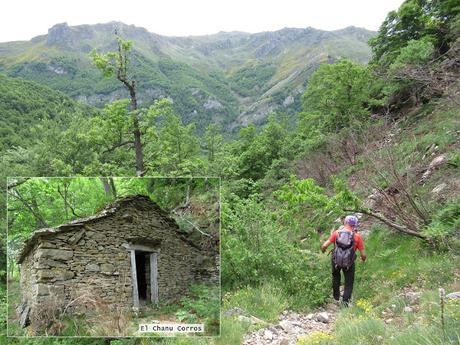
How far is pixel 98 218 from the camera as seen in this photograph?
338 centimetres

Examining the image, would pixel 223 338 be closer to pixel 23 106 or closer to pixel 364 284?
pixel 364 284

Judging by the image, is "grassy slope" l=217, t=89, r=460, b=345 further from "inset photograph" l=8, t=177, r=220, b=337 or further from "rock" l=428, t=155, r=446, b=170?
"inset photograph" l=8, t=177, r=220, b=337

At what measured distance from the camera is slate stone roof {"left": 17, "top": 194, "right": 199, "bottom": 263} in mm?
3184

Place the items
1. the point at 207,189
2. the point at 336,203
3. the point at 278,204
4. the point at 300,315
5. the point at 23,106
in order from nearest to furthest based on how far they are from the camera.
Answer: the point at 207,189, the point at 300,315, the point at 336,203, the point at 278,204, the point at 23,106

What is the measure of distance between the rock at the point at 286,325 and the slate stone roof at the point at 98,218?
121 inches

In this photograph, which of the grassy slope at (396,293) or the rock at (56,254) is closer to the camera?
the rock at (56,254)

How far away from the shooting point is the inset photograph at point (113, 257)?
10.4 feet

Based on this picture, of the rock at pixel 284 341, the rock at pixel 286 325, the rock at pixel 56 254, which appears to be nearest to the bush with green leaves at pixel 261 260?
the rock at pixel 286 325

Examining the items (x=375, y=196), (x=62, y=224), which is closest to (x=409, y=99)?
(x=375, y=196)

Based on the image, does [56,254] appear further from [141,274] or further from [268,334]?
[268,334]

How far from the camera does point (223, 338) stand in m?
5.13

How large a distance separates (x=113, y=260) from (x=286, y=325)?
3823mm

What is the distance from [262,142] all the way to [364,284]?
1819cm

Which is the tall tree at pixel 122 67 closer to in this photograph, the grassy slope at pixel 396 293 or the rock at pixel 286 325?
the grassy slope at pixel 396 293
